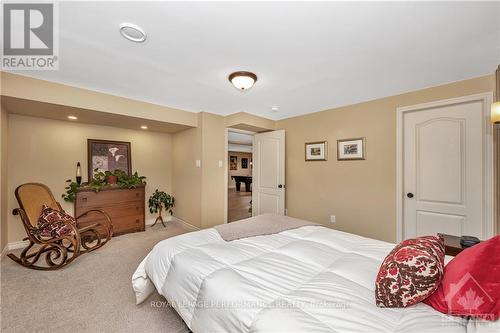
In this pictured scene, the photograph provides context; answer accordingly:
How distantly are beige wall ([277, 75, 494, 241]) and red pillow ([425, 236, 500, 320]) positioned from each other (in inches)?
87.1

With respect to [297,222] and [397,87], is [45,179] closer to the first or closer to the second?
[297,222]

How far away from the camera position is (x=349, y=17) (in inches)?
58.0

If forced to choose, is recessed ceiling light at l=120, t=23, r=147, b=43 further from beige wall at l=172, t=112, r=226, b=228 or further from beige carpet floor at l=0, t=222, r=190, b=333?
beige carpet floor at l=0, t=222, r=190, b=333

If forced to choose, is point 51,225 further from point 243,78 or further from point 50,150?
point 243,78

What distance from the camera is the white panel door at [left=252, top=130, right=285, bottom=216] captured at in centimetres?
425

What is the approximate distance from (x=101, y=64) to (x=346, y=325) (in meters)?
2.89

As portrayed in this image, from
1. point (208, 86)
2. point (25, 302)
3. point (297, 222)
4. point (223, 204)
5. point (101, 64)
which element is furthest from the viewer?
point (223, 204)

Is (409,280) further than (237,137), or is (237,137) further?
(237,137)

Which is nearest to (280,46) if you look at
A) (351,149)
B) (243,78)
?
(243,78)

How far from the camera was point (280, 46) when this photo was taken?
5.97 feet

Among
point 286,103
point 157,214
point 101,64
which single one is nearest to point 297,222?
point 286,103

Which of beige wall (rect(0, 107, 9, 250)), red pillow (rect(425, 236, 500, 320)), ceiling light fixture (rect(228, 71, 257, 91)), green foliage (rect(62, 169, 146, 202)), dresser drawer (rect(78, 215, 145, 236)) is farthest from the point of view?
dresser drawer (rect(78, 215, 145, 236))
